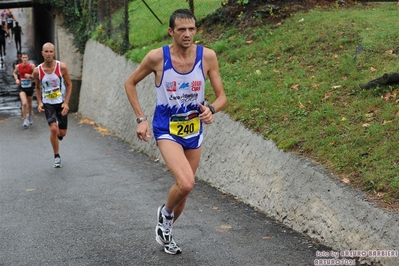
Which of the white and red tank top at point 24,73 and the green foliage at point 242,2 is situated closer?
the green foliage at point 242,2

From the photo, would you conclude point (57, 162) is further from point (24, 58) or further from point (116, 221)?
point (24, 58)

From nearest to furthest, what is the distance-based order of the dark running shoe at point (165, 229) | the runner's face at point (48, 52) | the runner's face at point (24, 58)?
the dark running shoe at point (165, 229) < the runner's face at point (48, 52) < the runner's face at point (24, 58)

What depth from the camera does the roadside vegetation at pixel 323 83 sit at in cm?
730

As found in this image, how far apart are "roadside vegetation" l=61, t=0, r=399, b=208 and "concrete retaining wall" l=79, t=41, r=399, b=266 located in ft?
0.52

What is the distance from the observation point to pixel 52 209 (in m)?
8.70

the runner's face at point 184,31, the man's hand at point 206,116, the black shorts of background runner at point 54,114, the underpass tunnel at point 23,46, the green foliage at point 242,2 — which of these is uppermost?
the runner's face at point 184,31

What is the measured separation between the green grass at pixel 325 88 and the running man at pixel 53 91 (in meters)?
2.73

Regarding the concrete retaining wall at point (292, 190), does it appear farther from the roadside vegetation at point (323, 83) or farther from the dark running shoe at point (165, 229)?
the dark running shoe at point (165, 229)

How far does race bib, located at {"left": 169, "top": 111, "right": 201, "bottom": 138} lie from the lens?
643cm

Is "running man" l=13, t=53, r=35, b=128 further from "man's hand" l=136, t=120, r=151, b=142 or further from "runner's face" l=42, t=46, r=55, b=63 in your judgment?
"man's hand" l=136, t=120, r=151, b=142

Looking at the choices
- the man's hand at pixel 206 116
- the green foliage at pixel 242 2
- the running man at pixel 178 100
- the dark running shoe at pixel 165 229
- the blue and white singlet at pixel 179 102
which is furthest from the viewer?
the green foliage at pixel 242 2

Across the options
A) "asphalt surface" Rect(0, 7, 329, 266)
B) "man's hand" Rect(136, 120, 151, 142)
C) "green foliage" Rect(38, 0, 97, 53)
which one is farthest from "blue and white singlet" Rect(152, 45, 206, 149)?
"green foliage" Rect(38, 0, 97, 53)

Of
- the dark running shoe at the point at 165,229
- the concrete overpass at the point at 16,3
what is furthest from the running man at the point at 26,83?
the dark running shoe at the point at 165,229

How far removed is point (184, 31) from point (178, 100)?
0.64 m
